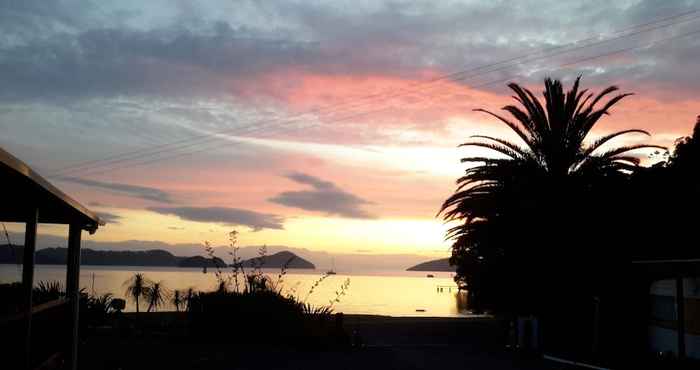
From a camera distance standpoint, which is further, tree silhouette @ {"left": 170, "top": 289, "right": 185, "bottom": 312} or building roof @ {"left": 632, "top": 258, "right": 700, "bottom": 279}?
tree silhouette @ {"left": 170, "top": 289, "right": 185, "bottom": 312}

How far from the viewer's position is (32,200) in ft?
30.3

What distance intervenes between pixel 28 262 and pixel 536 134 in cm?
2188

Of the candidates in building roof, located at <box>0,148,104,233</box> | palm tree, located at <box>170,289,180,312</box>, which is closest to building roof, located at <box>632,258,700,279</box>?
building roof, located at <box>0,148,104,233</box>

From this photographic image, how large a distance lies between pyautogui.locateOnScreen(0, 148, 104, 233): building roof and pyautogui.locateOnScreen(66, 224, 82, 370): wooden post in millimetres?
260

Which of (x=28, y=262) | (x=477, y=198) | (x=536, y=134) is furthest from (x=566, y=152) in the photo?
(x=28, y=262)

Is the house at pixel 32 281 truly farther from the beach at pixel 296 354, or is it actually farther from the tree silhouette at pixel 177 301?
the tree silhouette at pixel 177 301

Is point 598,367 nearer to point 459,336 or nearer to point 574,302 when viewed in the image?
point 459,336

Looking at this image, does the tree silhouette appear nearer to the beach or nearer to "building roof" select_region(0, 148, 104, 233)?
the beach

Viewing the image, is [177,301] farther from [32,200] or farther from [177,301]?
[32,200]

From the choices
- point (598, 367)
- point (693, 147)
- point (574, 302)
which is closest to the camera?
point (598, 367)

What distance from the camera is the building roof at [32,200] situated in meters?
6.67

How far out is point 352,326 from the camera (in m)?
25.4

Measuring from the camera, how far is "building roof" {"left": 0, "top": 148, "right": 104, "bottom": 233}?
6.67 metres

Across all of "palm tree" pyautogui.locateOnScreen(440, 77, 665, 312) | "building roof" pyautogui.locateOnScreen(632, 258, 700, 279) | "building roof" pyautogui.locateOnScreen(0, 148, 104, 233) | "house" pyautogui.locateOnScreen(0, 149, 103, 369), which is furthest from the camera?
"palm tree" pyautogui.locateOnScreen(440, 77, 665, 312)
